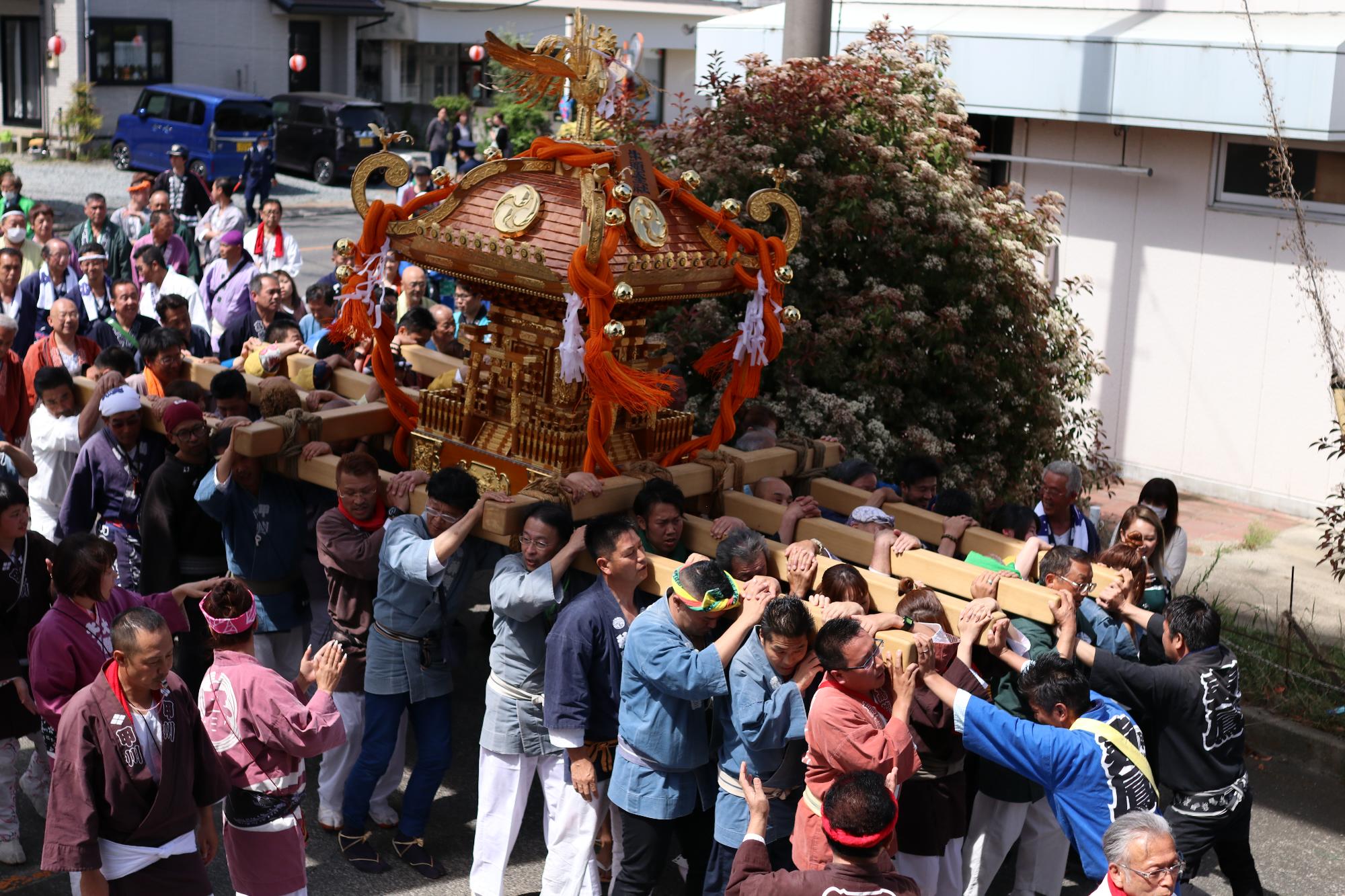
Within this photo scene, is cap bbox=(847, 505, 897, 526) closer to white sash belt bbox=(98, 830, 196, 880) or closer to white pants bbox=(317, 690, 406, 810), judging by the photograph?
white pants bbox=(317, 690, 406, 810)

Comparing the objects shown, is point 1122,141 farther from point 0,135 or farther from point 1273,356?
point 0,135

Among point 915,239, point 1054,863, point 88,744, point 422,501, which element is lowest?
point 1054,863

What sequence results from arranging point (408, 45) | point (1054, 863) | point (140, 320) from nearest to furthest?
point (1054, 863), point (140, 320), point (408, 45)

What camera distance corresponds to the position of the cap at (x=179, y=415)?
6504 millimetres

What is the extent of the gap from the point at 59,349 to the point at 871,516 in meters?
4.69

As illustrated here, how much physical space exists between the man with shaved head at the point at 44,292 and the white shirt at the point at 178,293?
71 cm

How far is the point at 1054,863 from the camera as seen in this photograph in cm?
577

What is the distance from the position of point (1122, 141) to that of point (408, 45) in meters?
26.6

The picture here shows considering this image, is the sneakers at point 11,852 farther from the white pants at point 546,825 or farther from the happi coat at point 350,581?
the white pants at point 546,825

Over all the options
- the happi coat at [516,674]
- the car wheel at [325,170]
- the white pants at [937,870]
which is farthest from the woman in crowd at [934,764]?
the car wheel at [325,170]

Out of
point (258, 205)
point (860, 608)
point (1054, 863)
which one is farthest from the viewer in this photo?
point (258, 205)

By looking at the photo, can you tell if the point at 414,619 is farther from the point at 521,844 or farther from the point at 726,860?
the point at 726,860

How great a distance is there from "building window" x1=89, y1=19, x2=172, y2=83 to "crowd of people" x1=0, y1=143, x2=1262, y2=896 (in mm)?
23676

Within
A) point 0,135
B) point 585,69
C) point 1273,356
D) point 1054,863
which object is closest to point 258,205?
point 0,135
